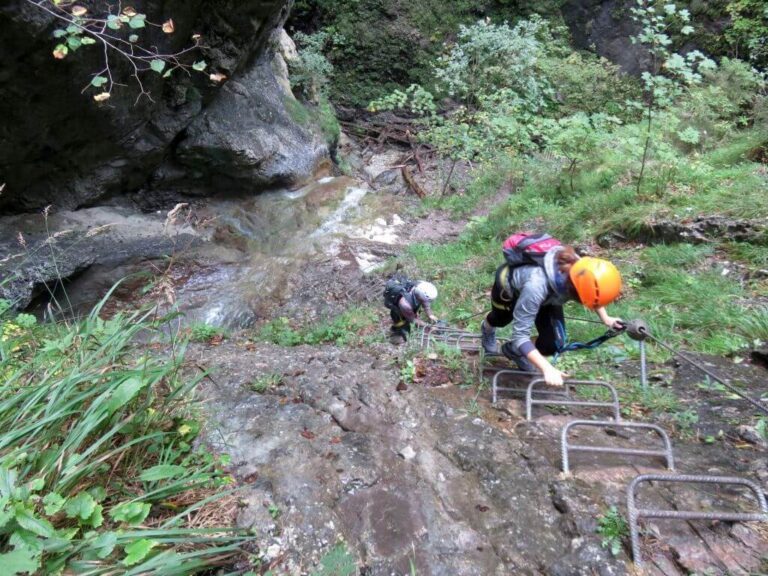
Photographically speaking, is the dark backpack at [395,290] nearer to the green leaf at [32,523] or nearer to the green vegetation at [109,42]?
the green vegetation at [109,42]

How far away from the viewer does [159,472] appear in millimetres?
2057

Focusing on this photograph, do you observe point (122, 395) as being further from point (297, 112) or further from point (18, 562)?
point (297, 112)

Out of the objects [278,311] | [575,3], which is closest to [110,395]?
[278,311]

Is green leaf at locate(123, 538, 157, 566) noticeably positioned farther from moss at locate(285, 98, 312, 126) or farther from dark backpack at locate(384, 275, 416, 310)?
moss at locate(285, 98, 312, 126)

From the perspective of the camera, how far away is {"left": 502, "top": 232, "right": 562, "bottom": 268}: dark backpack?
3213mm

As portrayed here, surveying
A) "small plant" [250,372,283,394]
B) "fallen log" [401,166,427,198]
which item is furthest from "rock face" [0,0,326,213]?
"small plant" [250,372,283,394]

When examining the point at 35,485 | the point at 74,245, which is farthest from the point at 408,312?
the point at 74,245

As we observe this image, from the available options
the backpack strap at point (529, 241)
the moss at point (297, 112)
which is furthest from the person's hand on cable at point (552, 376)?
the moss at point (297, 112)

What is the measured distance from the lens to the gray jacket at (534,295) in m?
3.11

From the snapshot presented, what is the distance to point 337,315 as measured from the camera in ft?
24.1

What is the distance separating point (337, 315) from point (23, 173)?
5.32 m

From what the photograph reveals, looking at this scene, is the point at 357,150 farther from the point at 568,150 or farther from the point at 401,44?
the point at 568,150

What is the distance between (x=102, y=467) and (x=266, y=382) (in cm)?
176

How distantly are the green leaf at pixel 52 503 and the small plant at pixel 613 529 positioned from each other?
228 cm
